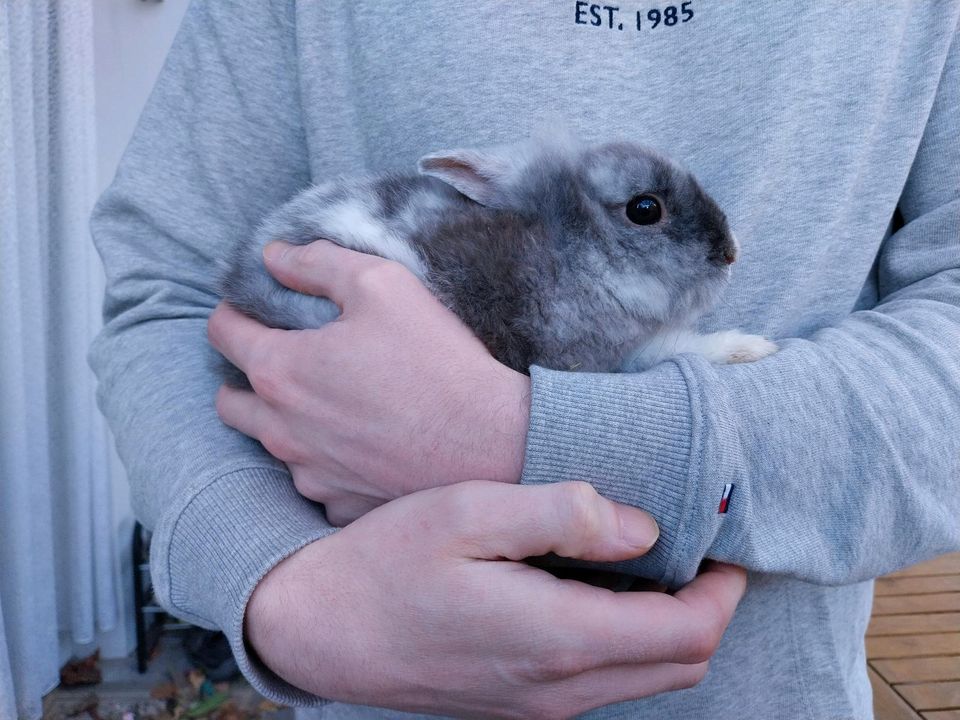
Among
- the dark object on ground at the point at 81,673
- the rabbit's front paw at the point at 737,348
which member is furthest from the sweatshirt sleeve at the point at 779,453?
the dark object on ground at the point at 81,673

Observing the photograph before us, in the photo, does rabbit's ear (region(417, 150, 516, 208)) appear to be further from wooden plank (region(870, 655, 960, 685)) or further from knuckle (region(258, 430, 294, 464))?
wooden plank (region(870, 655, 960, 685))

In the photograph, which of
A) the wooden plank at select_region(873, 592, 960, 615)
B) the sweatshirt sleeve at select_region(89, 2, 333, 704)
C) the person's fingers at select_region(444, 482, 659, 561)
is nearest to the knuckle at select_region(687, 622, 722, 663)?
the person's fingers at select_region(444, 482, 659, 561)

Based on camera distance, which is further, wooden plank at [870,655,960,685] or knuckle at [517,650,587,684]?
wooden plank at [870,655,960,685]

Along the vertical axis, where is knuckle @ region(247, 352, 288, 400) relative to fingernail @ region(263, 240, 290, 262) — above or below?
below

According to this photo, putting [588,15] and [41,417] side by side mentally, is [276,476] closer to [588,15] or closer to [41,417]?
[588,15]

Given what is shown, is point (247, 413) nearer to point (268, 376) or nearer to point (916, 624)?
point (268, 376)

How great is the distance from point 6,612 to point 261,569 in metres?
1.95

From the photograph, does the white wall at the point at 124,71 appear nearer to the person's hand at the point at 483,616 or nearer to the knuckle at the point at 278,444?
the knuckle at the point at 278,444

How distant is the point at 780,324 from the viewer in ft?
3.46

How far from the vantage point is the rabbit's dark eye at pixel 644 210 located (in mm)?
1017

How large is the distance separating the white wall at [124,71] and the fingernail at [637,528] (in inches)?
99.4

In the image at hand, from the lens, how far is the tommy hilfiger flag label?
75 cm

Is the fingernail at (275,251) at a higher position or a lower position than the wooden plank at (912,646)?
higher

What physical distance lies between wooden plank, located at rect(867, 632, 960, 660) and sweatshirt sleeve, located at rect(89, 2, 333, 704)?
2488 mm
